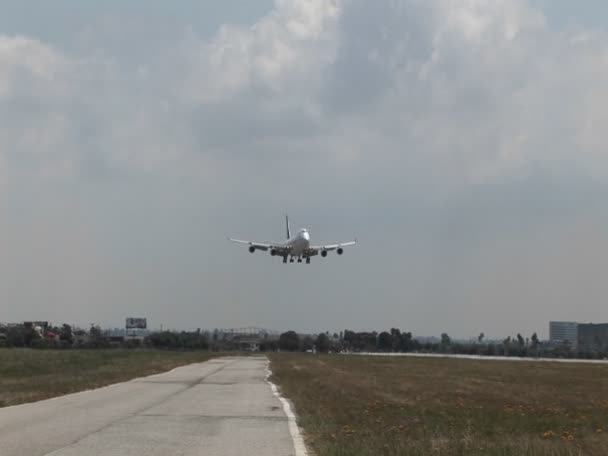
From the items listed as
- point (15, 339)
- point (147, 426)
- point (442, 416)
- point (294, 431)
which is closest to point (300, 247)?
point (442, 416)

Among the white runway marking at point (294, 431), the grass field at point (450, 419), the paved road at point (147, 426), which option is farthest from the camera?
the grass field at point (450, 419)

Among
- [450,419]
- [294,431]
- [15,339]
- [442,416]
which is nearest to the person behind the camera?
[294,431]

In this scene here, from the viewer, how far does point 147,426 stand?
2144 cm

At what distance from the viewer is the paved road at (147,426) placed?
55.1ft

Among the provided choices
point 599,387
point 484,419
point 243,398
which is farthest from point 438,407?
point 599,387

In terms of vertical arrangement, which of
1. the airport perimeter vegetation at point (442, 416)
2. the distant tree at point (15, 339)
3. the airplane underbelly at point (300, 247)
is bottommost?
the distant tree at point (15, 339)

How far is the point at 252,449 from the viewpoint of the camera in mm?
17016

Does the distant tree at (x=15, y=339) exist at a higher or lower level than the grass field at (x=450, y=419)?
lower

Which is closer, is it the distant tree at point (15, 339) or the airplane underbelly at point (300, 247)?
the airplane underbelly at point (300, 247)

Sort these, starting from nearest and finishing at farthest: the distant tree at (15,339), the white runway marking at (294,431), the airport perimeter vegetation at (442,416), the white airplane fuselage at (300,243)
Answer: the white runway marking at (294,431)
the airport perimeter vegetation at (442,416)
the white airplane fuselage at (300,243)
the distant tree at (15,339)

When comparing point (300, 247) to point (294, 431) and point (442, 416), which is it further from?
point (294, 431)

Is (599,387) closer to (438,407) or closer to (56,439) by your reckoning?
(438,407)

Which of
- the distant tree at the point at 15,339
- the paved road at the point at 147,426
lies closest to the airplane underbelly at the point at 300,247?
the paved road at the point at 147,426

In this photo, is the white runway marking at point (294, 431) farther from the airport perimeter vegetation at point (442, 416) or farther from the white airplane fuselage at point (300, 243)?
the white airplane fuselage at point (300, 243)
